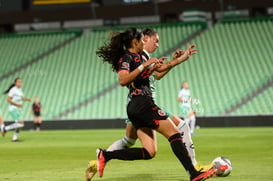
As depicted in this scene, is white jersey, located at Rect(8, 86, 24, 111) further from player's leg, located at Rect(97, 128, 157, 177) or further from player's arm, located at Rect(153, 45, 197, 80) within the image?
player's arm, located at Rect(153, 45, 197, 80)

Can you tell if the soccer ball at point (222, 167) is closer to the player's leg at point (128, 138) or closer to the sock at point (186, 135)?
the sock at point (186, 135)

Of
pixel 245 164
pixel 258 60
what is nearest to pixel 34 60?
pixel 258 60

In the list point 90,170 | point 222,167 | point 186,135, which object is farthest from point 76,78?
point 222,167

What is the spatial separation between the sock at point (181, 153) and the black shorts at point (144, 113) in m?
0.34

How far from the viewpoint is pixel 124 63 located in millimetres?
7906

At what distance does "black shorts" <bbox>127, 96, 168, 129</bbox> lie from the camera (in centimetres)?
781

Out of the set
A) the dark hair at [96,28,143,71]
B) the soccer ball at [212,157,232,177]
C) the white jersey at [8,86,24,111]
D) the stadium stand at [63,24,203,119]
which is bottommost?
the soccer ball at [212,157,232,177]

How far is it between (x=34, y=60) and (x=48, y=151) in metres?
26.2

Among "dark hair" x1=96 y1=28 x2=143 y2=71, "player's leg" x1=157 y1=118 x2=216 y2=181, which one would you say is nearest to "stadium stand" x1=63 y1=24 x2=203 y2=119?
"dark hair" x1=96 y1=28 x2=143 y2=71

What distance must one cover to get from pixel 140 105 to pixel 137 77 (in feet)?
1.43

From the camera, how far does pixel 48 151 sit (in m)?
15.3

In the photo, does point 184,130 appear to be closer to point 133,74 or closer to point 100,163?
point 100,163

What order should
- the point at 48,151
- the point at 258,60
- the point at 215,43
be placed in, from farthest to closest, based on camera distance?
the point at 215,43, the point at 258,60, the point at 48,151

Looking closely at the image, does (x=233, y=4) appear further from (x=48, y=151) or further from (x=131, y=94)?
(x=131, y=94)
